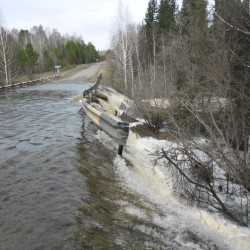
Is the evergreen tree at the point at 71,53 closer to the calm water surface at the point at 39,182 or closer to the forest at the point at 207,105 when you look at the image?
the forest at the point at 207,105

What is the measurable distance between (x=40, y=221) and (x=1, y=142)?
5.62 m

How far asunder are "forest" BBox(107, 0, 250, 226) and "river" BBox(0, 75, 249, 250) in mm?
1034

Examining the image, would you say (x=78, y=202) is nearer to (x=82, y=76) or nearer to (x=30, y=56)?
(x=82, y=76)

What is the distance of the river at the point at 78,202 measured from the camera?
17.4 feet

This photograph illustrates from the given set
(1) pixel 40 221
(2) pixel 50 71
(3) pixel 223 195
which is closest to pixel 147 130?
(3) pixel 223 195

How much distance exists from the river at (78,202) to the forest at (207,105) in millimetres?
1034

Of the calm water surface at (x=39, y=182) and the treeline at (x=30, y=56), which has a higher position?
the treeline at (x=30, y=56)

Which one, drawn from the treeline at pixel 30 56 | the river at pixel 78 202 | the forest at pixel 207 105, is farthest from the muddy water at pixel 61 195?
the treeline at pixel 30 56

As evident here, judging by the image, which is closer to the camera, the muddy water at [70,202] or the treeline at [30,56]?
the muddy water at [70,202]

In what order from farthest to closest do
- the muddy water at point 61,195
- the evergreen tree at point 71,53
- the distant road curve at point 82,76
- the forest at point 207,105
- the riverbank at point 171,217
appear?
1. the evergreen tree at point 71,53
2. the distant road curve at point 82,76
3. the forest at point 207,105
4. the riverbank at point 171,217
5. the muddy water at point 61,195

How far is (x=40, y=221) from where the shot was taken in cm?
569

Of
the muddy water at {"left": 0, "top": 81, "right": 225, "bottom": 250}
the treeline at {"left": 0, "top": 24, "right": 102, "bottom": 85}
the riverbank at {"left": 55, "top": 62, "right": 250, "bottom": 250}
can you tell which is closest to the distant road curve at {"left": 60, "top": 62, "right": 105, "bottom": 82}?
the treeline at {"left": 0, "top": 24, "right": 102, "bottom": 85}

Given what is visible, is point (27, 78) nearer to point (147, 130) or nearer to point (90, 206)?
Answer: point (147, 130)

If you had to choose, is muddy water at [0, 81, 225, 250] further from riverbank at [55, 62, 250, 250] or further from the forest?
the forest
